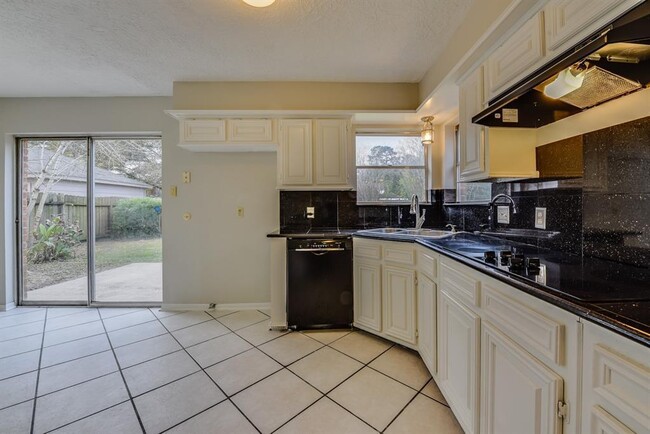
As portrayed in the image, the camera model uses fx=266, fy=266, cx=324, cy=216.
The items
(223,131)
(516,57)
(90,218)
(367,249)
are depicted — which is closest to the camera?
(516,57)

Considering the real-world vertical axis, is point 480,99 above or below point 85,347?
above

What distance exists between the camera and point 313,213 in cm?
298

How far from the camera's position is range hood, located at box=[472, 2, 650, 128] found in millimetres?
805

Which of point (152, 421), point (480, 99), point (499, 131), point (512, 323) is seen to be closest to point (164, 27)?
point (480, 99)

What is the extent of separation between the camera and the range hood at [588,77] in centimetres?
80

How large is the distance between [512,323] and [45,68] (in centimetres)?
398

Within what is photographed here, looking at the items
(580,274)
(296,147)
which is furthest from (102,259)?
(580,274)

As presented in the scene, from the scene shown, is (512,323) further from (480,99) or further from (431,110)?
(431,110)

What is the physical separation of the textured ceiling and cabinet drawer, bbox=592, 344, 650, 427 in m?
1.98

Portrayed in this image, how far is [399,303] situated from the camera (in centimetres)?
208

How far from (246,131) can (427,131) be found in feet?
6.04

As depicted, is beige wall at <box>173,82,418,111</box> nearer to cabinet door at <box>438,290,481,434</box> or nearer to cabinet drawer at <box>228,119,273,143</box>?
cabinet drawer at <box>228,119,273,143</box>

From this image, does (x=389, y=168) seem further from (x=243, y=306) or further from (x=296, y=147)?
(x=243, y=306)

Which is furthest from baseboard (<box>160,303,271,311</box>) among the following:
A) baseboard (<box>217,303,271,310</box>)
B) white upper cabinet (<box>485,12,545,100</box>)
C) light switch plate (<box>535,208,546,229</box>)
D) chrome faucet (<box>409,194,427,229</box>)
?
white upper cabinet (<box>485,12,545,100</box>)
